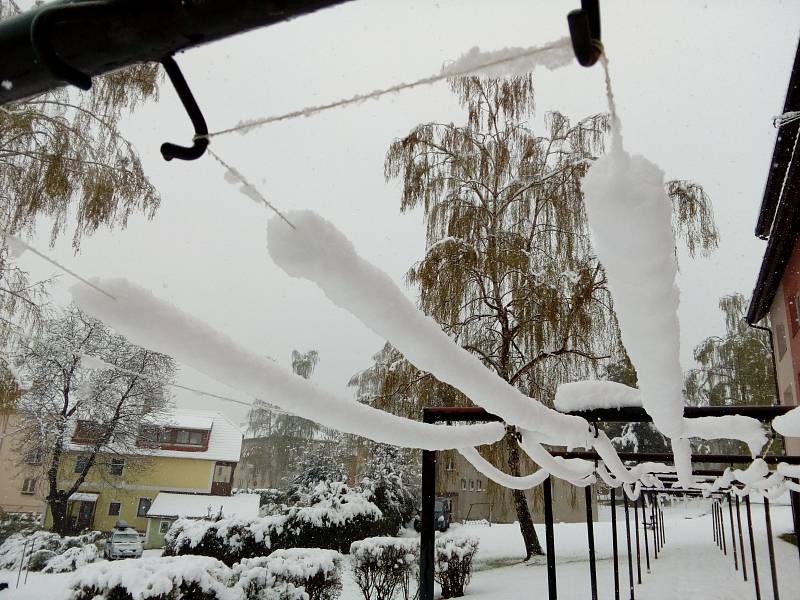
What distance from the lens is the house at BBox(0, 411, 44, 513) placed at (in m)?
17.7

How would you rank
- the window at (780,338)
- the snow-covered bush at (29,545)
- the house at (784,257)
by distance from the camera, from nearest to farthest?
the house at (784,257), the window at (780,338), the snow-covered bush at (29,545)

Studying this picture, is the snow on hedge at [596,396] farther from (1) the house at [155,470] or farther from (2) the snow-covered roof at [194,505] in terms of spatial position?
(2) the snow-covered roof at [194,505]

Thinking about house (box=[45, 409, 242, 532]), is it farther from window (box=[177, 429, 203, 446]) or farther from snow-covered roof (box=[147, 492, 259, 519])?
snow-covered roof (box=[147, 492, 259, 519])

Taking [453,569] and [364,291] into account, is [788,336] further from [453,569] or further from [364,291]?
[364,291]

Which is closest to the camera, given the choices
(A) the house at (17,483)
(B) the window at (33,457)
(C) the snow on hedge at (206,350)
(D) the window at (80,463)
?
(C) the snow on hedge at (206,350)

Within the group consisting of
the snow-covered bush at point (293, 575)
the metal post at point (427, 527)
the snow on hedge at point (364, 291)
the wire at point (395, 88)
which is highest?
the wire at point (395, 88)

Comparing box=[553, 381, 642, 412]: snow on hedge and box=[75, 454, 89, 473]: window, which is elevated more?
box=[553, 381, 642, 412]: snow on hedge

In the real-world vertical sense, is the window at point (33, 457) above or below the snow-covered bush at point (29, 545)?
above

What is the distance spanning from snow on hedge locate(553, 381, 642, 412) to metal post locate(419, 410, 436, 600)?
566 millimetres

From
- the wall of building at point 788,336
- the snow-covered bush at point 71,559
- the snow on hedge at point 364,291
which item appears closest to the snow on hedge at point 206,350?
the snow on hedge at point 364,291

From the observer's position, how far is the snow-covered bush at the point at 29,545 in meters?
13.2

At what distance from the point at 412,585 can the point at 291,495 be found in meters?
7.14

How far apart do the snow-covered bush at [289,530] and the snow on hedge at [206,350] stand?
11132mm

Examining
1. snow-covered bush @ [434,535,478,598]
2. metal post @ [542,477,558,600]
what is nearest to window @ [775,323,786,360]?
snow-covered bush @ [434,535,478,598]
